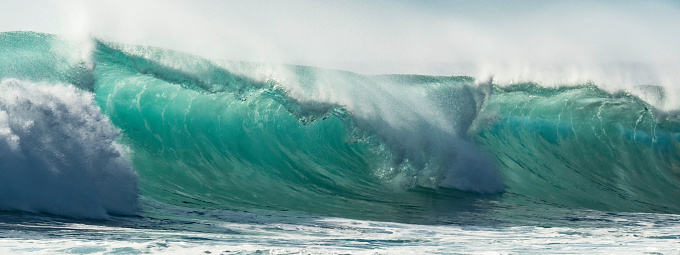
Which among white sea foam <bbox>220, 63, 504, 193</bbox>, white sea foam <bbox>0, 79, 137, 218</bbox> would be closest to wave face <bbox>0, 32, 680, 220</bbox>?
white sea foam <bbox>220, 63, 504, 193</bbox>

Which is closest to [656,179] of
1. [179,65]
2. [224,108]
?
[224,108]

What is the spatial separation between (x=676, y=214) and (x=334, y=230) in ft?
20.4

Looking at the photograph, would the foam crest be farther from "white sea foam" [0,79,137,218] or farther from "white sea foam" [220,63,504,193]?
"white sea foam" [0,79,137,218]

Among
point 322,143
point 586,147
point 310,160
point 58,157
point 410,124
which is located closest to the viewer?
point 58,157

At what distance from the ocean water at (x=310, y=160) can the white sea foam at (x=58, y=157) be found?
2 cm

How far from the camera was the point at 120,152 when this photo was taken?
7973mm

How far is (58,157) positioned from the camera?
24.5 ft

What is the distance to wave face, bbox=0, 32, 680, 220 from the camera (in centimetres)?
1043

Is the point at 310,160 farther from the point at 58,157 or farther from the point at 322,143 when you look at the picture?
the point at 58,157

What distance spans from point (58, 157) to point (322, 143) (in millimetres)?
5653

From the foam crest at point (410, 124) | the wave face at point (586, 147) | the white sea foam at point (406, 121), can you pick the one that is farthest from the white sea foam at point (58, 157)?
the wave face at point (586, 147)

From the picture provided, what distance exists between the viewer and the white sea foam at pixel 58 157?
23.4ft

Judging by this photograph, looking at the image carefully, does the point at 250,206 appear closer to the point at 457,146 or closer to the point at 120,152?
the point at 120,152

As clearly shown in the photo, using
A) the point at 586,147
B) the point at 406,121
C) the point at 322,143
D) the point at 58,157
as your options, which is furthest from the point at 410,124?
the point at 58,157
